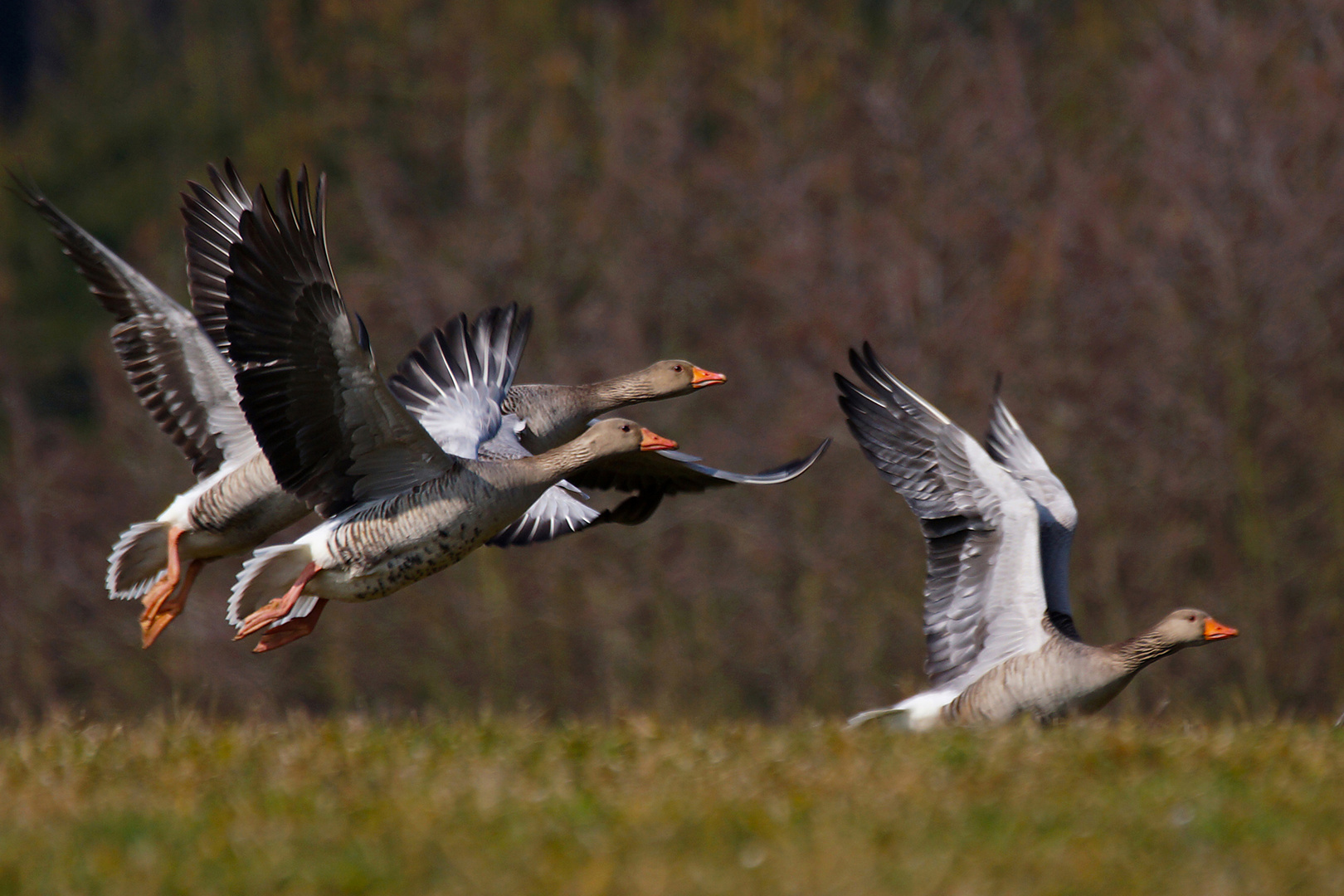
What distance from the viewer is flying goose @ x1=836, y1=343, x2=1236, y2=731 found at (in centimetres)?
773

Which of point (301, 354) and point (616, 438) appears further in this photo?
point (616, 438)

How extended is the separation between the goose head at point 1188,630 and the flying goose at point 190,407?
439 cm

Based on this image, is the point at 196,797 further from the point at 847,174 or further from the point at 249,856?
the point at 847,174

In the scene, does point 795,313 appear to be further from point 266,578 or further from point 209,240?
point 266,578

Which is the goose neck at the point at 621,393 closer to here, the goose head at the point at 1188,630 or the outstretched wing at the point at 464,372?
the outstretched wing at the point at 464,372

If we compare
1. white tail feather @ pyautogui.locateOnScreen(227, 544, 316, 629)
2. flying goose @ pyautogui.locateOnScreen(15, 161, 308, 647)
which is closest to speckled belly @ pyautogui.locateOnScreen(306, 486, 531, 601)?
white tail feather @ pyautogui.locateOnScreen(227, 544, 316, 629)

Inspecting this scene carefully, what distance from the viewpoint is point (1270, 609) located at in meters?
21.1

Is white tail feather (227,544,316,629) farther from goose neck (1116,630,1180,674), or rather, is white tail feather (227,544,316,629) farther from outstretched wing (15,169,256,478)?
goose neck (1116,630,1180,674)

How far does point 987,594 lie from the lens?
8.17m

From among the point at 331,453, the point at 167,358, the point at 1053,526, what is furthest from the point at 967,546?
the point at 167,358

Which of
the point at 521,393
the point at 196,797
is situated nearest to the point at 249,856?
the point at 196,797

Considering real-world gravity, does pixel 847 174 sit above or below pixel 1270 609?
above

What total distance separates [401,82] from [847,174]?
856 cm

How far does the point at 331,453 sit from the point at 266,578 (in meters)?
0.90
